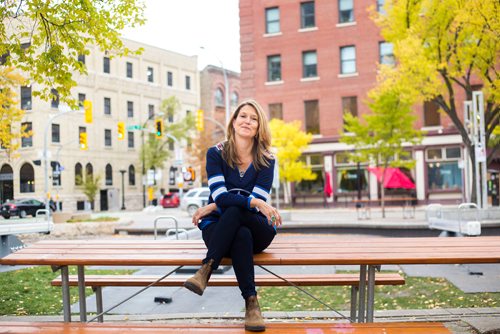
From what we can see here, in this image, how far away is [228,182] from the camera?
4.79 m

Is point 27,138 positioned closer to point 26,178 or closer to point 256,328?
point 26,178

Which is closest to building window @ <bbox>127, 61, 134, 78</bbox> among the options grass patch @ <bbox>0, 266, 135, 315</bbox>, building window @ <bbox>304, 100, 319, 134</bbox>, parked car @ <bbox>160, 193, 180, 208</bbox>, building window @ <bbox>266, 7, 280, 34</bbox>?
building window @ <bbox>266, 7, 280, 34</bbox>

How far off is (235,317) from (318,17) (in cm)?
3583

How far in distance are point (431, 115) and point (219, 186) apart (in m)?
34.8

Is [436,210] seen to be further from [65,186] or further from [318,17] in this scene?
[318,17]

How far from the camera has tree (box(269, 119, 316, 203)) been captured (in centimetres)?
3622

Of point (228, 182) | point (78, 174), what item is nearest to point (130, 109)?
point (78, 174)

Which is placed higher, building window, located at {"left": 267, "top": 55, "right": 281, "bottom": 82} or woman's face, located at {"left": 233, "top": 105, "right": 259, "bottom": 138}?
building window, located at {"left": 267, "top": 55, "right": 281, "bottom": 82}

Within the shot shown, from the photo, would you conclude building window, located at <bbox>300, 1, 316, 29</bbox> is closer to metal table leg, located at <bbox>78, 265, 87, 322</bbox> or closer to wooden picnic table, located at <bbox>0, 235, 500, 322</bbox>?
wooden picnic table, located at <bbox>0, 235, 500, 322</bbox>

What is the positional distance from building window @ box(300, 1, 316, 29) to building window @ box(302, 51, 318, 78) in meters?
1.98

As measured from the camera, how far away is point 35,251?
4703 millimetres

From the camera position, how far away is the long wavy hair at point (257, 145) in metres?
4.78

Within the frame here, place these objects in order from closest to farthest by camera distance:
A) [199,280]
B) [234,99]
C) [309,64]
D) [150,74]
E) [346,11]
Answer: [199,280] → [346,11] → [309,64] → [150,74] → [234,99]

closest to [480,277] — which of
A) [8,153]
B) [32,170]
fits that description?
[8,153]
